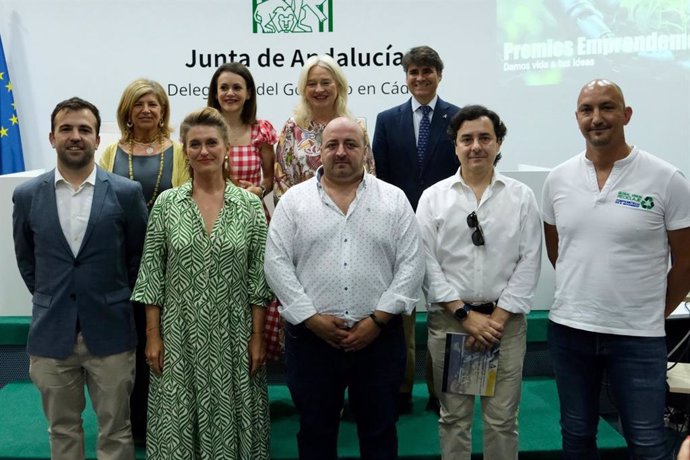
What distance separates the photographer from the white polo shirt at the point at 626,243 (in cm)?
245

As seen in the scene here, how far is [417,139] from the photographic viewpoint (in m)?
3.49

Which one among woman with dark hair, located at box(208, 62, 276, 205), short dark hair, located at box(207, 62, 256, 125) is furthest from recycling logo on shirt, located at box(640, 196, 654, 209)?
short dark hair, located at box(207, 62, 256, 125)

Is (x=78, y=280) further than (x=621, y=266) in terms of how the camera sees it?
Yes

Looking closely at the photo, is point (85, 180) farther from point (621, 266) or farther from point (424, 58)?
point (621, 266)

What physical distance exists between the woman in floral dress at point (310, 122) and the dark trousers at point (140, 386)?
2.69 feet

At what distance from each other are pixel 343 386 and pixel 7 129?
176 inches

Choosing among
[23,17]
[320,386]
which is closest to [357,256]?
[320,386]

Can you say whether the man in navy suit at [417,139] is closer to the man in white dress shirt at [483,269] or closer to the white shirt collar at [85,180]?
the man in white dress shirt at [483,269]

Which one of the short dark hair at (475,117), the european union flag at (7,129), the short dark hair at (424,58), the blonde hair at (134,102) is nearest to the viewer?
the short dark hair at (475,117)

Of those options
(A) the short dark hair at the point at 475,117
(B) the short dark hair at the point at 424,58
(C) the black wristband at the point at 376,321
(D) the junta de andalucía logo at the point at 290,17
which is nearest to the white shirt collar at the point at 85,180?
(C) the black wristband at the point at 376,321

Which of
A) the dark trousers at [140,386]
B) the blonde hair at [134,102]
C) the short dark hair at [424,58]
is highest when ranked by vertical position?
the short dark hair at [424,58]

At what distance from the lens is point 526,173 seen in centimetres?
399

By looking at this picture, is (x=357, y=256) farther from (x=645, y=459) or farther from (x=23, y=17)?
(x=23, y=17)

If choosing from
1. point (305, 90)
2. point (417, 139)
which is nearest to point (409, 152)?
point (417, 139)
